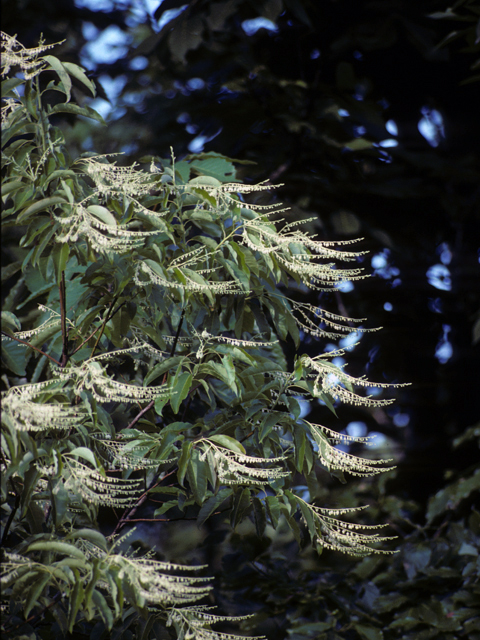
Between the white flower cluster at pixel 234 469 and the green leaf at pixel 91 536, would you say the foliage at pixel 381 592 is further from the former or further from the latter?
the green leaf at pixel 91 536

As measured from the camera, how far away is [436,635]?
1.68m

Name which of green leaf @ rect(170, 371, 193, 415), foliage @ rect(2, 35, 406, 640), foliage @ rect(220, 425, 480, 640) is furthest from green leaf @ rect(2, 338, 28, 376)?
foliage @ rect(220, 425, 480, 640)

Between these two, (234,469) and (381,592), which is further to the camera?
(381,592)

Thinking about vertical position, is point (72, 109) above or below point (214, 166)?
Result: above

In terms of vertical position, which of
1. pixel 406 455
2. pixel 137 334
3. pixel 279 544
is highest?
pixel 137 334

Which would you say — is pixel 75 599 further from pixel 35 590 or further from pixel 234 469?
pixel 234 469

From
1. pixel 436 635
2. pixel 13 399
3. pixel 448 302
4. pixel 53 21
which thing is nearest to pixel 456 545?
pixel 436 635

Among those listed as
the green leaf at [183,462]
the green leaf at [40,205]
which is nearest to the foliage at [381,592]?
the green leaf at [183,462]

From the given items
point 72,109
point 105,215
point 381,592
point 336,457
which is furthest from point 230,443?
point 381,592

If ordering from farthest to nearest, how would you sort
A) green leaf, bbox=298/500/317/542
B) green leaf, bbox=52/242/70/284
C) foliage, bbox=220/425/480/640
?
foliage, bbox=220/425/480/640, green leaf, bbox=298/500/317/542, green leaf, bbox=52/242/70/284

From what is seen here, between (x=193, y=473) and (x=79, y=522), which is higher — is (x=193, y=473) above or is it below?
above

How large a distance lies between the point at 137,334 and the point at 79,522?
0.44 meters

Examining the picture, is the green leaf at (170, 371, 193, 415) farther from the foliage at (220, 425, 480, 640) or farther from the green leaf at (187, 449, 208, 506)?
the foliage at (220, 425, 480, 640)

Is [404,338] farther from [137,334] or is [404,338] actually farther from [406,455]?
[137,334]
